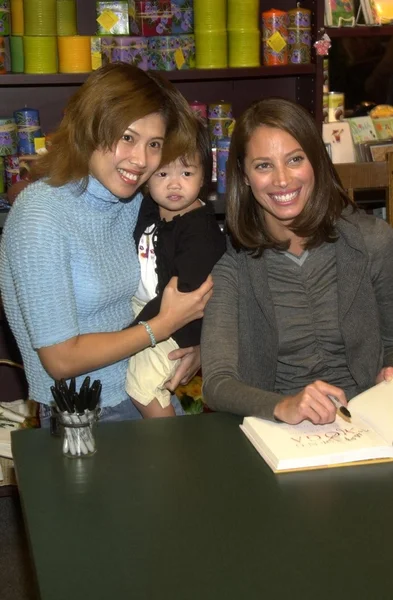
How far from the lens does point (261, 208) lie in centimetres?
234

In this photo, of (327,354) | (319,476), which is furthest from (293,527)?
(327,354)

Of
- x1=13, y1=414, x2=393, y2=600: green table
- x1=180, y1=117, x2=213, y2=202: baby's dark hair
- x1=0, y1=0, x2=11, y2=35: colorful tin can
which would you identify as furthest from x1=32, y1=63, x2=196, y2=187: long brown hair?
x1=0, y1=0, x2=11, y2=35: colorful tin can

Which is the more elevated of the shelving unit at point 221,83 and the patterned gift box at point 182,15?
the patterned gift box at point 182,15

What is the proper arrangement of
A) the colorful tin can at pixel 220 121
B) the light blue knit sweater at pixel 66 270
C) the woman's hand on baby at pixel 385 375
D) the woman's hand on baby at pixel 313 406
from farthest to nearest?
the colorful tin can at pixel 220 121, the woman's hand on baby at pixel 385 375, the light blue knit sweater at pixel 66 270, the woman's hand on baby at pixel 313 406

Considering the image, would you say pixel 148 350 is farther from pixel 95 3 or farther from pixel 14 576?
pixel 95 3

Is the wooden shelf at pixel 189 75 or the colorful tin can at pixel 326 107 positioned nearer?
the wooden shelf at pixel 189 75

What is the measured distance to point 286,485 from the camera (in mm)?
1601

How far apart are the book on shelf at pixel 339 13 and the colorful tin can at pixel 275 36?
23 cm

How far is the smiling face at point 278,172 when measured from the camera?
221 centimetres

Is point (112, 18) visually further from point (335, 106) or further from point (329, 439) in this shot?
point (329, 439)

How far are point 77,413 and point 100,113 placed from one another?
0.71 m

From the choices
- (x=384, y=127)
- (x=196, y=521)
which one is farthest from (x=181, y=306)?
(x=384, y=127)

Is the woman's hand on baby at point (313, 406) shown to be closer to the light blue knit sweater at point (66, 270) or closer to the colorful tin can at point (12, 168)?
the light blue knit sweater at point (66, 270)

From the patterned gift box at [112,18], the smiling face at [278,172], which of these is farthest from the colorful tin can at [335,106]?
the smiling face at [278,172]
